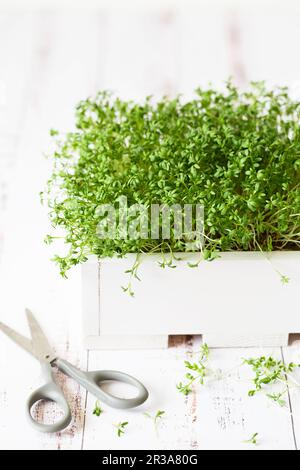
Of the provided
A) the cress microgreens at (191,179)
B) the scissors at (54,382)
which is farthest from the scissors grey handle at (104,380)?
the cress microgreens at (191,179)

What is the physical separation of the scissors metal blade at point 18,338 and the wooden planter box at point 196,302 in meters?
0.10

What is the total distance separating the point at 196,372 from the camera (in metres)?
1.48

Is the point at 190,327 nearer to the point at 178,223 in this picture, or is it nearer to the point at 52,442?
the point at 178,223

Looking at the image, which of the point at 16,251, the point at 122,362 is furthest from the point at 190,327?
the point at 16,251

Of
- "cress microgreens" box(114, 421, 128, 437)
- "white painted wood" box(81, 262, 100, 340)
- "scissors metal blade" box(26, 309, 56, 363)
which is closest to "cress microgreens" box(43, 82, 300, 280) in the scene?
"white painted wood" box(81, 262, 100, 340)

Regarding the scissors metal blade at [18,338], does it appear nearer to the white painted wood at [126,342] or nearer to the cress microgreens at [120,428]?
the white painted wood at [126,342]

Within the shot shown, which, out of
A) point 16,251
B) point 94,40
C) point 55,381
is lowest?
point 55,381

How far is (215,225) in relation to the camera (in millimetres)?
1396

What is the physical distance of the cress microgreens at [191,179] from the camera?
4.62 feet

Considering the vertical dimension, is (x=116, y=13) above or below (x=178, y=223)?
above

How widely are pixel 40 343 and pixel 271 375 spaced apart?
0.41 m

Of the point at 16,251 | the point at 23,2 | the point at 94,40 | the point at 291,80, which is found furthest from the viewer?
the point at 23,2

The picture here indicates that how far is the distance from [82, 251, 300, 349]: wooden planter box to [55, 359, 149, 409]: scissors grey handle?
88 mm

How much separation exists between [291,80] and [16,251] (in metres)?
1.10
